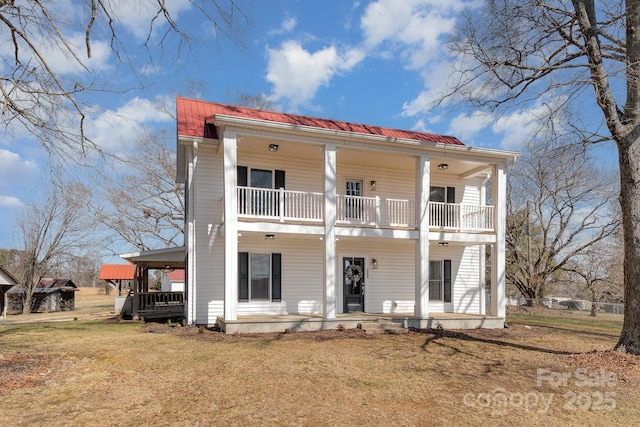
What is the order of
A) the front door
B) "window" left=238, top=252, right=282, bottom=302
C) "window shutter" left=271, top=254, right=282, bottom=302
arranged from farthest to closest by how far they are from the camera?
the front door
"window shutter" left=271, top=254, right=282, bottom=302
"window" left=238, top=252, right=282, bottom=302

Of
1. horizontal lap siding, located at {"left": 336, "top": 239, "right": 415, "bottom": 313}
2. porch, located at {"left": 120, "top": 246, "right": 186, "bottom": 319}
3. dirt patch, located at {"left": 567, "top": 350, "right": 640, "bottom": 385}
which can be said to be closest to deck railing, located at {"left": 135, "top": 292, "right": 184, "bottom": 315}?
porch, located at {"left": 120, "top": 246, "right": 186, "bottom": 319}

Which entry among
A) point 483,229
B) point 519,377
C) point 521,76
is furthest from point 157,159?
point 519,377

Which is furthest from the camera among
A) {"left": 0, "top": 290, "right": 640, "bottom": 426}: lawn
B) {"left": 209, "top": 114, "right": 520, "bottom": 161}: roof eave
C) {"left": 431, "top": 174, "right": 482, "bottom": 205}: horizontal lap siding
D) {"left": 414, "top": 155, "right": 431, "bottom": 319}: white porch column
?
{"left": 431, "top": 174, "right": 482, "bottom": 205}: horizontal lap siding

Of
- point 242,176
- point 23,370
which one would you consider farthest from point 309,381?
point 242,176

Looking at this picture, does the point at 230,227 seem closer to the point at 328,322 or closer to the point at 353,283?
the point at 328,322

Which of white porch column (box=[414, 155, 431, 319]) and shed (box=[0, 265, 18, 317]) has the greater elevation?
white porch column (box=[414, 155, 431, 319])

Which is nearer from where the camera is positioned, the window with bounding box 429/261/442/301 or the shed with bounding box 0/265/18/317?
the window with bounding box 429/261/442/301

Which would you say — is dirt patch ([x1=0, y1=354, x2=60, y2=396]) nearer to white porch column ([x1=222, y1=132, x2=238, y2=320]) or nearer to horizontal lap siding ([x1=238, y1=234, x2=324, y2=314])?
white porch column ([x1=222, y1=132, x2=238, y2=320])

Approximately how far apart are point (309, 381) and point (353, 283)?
25.6 feet

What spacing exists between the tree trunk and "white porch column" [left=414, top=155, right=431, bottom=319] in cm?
519

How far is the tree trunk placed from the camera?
26.3 ft

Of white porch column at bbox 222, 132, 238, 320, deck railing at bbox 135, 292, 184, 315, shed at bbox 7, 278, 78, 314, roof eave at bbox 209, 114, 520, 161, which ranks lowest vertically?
shed at bbox 7, 278, 78, 314

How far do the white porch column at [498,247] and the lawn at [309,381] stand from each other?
2905 millimetres

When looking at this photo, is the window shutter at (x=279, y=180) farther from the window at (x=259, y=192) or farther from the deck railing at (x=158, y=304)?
the deck railing at (x=158, y=304)
